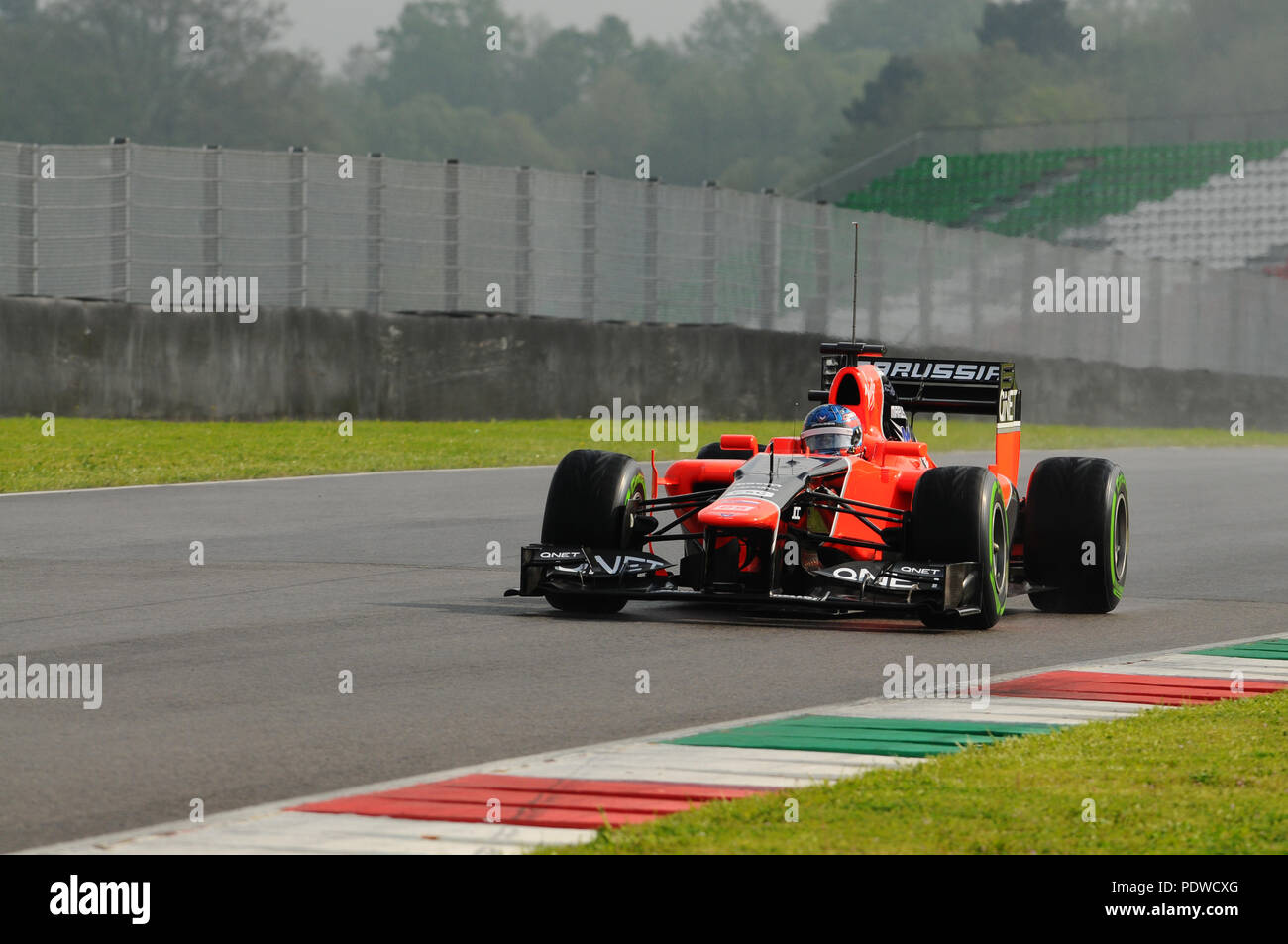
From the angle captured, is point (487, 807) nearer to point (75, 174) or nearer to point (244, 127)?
point (75, 174)

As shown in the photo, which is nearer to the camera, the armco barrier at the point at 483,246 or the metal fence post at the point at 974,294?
the armco barrier at the point at 483,246

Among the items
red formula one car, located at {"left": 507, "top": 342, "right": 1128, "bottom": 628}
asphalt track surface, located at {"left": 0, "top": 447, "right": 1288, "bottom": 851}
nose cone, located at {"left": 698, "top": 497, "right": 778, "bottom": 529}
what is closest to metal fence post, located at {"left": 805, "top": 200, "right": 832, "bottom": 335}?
asphalt track surface, located at {"left": 0, "top": 447, "right": 1288, "bottom": 851}

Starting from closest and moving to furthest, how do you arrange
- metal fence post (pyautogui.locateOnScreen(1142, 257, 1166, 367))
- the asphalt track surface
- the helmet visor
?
the asphalt track surface
the helmet visor
metal fence post (pyautogui.locateOnScreen(1142, 257, 1166, 367))

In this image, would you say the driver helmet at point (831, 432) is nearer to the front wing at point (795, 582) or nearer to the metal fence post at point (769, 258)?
the front wing at point (795, 582)

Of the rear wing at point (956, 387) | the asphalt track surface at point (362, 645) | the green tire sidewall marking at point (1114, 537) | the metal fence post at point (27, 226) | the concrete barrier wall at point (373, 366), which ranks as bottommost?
the asphalt track surface at point (362, 645)

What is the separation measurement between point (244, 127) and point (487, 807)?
8051cm

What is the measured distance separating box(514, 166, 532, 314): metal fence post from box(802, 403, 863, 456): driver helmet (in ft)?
61.3

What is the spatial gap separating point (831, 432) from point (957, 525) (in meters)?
1.08

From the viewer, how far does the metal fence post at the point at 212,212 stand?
2667 centimetres

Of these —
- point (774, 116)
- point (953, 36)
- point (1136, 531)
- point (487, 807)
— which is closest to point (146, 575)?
→ point (487, 807)

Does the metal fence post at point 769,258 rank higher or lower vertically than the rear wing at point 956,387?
higher

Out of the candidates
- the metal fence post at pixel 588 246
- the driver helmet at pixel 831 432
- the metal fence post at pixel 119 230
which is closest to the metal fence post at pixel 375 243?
the metal fence post at pixel 119 230

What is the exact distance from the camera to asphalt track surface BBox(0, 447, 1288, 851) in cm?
690

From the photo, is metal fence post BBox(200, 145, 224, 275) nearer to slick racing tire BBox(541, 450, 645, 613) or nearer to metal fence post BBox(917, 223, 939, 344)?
metal fence post BBox(917, 223, 939, 344)
